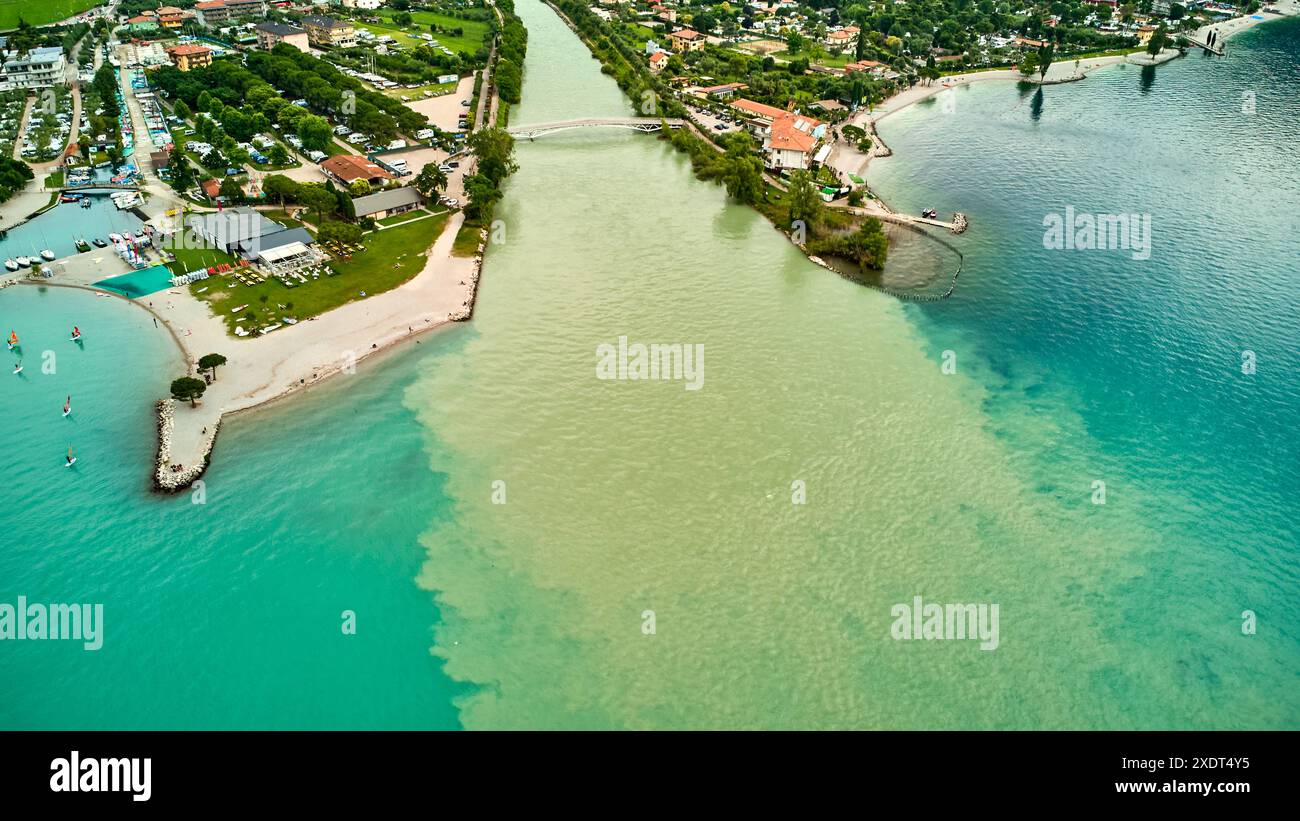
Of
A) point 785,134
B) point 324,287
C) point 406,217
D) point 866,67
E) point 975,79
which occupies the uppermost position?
point 975,79

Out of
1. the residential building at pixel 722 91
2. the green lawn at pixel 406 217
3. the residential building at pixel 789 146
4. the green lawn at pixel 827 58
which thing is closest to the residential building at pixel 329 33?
the residential building at pixel 722 91

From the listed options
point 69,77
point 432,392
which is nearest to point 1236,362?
point 432,392

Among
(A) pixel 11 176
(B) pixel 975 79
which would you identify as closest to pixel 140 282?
(A) pixel 11 176

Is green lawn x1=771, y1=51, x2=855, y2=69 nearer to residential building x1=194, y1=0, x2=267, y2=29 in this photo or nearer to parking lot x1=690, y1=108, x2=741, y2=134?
parking lot x1=690, y1=108, x2=741, y2=134

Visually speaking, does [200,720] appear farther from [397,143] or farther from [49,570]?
[397,143]

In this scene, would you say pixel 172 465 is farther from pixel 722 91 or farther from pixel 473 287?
pixel 722 91

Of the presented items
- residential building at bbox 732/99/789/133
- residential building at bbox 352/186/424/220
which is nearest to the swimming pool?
residential building at bbox 352/186/424/220
